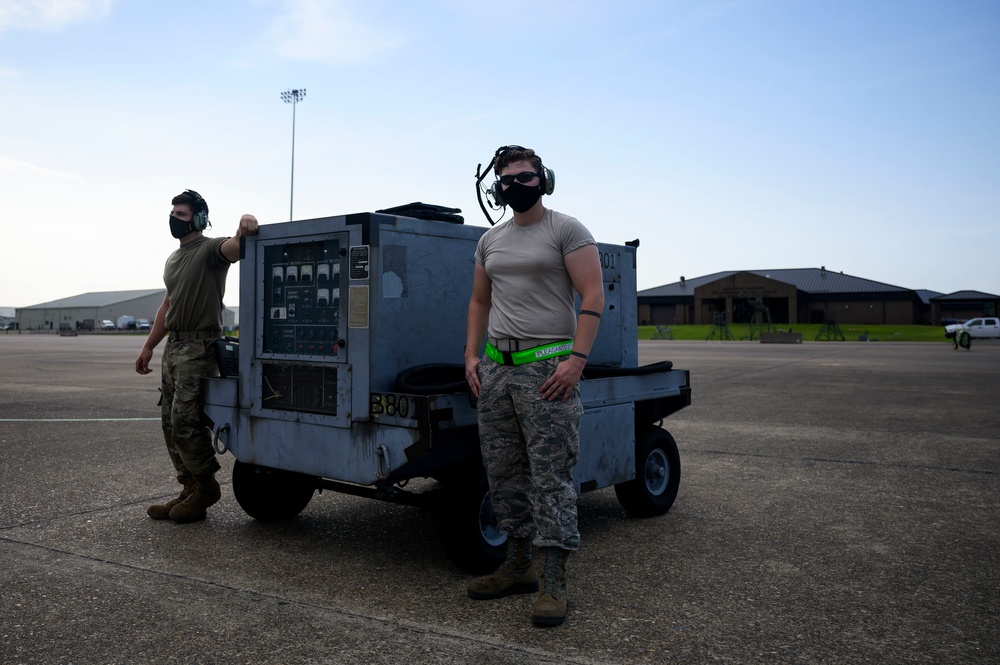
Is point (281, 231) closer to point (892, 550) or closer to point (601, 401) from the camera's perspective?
point (601, 401)

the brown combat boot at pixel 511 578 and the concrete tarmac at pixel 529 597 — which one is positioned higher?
the brown combat boot at pixel 511 578

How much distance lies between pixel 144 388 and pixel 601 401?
12.2m

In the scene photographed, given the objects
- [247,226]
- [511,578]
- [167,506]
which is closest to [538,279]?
[511,578]

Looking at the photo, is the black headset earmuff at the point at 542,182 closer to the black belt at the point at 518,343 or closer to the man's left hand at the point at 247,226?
the black belt at the point at 518,343

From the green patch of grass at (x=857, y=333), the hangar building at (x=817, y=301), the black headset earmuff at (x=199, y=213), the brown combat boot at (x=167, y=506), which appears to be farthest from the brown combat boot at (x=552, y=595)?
the hangar building at (x=817, y=301)

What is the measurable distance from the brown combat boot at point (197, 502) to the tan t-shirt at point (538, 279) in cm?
247

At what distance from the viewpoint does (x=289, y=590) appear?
384cm

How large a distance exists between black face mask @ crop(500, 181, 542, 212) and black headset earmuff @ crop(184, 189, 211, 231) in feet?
8.35

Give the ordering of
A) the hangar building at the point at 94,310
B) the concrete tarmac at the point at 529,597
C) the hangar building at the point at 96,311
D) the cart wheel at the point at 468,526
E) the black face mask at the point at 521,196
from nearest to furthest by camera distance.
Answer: the concrete tarmac at the point at 529,597, the black face mask at the point at 521,196, the cart wheel at the point at 468,526, the hangar building at the point at 96,311, the hangar building at the point at 94,310

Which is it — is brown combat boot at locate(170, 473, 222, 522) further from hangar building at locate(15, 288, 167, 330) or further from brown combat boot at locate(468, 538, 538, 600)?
hangar building at locate(15, 288, 167, 330)

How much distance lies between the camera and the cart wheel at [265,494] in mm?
4986

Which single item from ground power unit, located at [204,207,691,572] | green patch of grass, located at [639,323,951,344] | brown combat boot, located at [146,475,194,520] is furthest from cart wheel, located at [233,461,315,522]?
green patch of grass, located at [639,323,951,344]

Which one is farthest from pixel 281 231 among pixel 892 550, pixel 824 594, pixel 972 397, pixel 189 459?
pixel 972 397

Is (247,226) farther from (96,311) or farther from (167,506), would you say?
(96,311)
